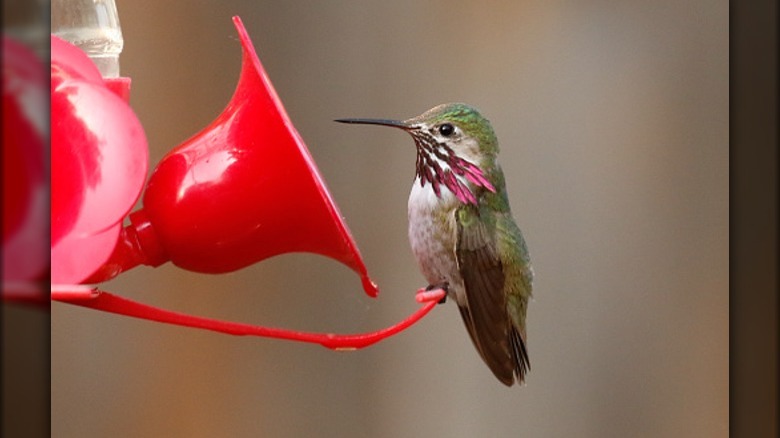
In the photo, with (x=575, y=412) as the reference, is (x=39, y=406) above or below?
above

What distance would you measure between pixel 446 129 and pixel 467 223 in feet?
0.45

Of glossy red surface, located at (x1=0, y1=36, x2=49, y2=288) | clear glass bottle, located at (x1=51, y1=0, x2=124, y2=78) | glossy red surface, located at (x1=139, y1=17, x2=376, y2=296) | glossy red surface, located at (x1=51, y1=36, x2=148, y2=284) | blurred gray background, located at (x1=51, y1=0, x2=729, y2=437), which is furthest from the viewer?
blurred gray background, located at (x1=51, y1=0, x2=729, y2=437)

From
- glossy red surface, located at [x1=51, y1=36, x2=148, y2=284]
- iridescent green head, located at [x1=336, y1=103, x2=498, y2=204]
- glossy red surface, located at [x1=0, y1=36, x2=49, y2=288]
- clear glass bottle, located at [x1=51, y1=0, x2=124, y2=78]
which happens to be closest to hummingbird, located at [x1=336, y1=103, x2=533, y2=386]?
iridescent green head, located at [x1=336, y1=103, x2=498, y2=204]

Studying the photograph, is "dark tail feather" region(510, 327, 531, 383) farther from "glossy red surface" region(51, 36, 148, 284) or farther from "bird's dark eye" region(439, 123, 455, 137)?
"glossy red surface" region(51, 36, 148, 284)

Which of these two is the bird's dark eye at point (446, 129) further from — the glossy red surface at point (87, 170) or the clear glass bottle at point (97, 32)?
the glossy red surface at point (87, 170)

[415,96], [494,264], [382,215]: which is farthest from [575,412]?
[415,96]

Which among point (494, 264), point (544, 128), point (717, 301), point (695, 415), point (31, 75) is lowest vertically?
point (695, 415)

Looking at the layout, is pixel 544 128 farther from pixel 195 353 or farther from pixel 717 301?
pixel 195 353

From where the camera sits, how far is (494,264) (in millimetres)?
1357

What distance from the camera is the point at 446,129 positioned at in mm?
1302

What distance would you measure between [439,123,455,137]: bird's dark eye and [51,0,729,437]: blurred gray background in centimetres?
14

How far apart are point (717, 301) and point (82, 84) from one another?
1114 millimetres

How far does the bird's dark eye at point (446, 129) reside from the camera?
51.0 inches

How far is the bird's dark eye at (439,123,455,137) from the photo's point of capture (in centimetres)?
129
